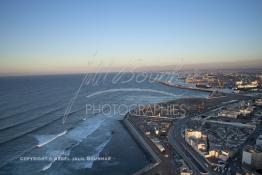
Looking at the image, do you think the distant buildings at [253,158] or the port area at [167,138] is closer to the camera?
the port area at [167,138]

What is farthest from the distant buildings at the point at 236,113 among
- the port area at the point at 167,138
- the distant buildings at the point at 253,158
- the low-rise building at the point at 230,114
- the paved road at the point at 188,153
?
the distant buildings at the point at 253,158

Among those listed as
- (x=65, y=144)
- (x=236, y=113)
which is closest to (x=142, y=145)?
(x=65, y=144)

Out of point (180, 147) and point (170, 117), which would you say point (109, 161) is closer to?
point (180, 147)

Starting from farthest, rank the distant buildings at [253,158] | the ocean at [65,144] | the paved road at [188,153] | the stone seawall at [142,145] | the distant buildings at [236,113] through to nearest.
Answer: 1. the distant buildings at [236,113]
2. the ocean at [65,144]
3. the distant buildings at [253,158]
4. the stone seawall at [142,145]
5. the paved road at [188,153]

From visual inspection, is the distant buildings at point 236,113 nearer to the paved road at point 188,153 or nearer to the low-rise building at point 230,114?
the low-rise building at point 230,114

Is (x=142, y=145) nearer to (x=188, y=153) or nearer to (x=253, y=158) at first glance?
(x=188, y=153)

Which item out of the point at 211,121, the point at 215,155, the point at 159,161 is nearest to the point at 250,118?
the point at 211,121

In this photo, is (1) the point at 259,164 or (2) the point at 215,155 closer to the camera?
(1) the point at 259,164

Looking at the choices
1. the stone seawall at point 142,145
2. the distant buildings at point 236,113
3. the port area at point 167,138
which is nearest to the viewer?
the stone seawall at point 142,145
